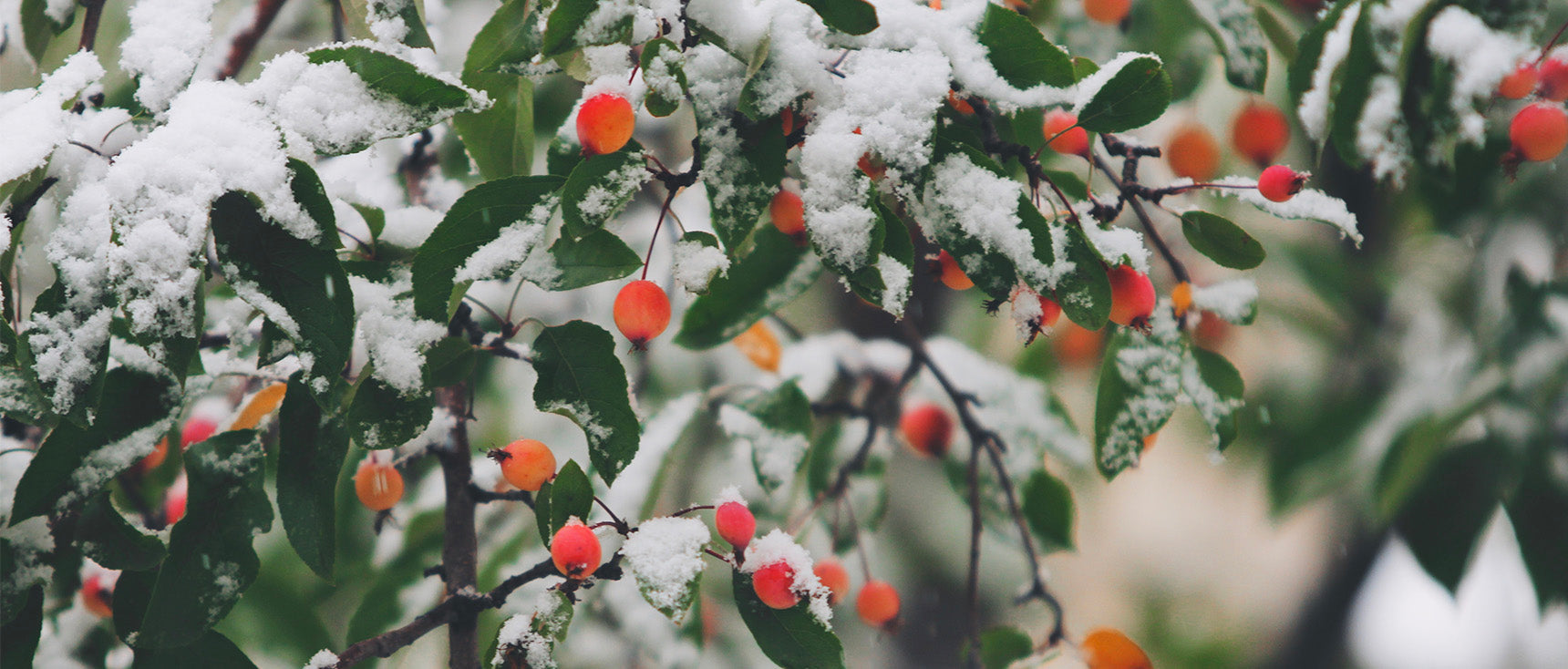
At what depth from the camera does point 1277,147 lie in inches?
51.6

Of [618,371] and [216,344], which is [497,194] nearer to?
[618,371]

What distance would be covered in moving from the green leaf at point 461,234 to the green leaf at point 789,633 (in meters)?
0.29

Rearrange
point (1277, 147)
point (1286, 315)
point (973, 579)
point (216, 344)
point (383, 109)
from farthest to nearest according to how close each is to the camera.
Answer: point (1286, 315) < point (1277, 147) < point (973, 579) < point (216, 344) < point (383, 109)

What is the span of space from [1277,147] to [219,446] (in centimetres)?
134

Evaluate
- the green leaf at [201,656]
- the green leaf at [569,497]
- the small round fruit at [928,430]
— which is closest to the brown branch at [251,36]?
the green leaf at [201,656]

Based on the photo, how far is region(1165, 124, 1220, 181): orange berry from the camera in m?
1.27

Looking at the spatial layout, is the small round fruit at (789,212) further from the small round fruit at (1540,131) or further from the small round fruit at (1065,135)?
the small round fruit at (1540,131)

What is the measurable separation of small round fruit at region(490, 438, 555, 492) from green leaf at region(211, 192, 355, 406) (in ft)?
0.57

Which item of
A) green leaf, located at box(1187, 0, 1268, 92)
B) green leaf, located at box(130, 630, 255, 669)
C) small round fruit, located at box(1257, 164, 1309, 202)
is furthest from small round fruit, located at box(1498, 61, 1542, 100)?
green leaf, located at box(130, 630, 255, 669)

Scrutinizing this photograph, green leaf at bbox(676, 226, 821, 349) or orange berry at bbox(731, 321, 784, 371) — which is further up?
green leaf at bbox(676, 226, 821, 349)

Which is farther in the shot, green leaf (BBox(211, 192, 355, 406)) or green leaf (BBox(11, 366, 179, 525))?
green leaf (BBox(11, 366, 179, 525))

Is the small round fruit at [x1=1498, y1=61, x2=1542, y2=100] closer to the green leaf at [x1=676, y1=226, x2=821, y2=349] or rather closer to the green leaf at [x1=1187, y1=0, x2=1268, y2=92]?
the green leaf at [x1=1187, y1=0, x2=1268, y2=92]

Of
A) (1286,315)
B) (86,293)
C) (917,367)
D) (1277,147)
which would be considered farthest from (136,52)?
(1286,315)

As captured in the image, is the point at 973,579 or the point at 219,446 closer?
the point at 219,446
